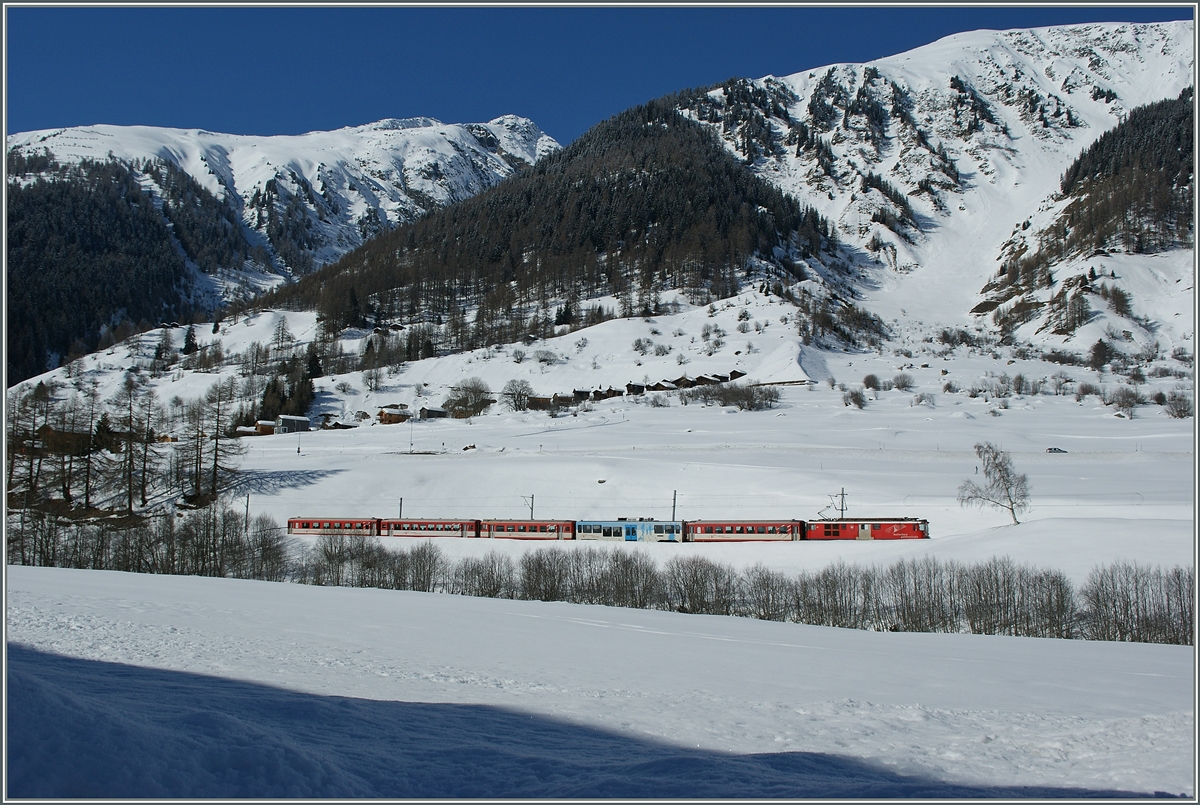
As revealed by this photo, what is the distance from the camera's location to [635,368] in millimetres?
119438

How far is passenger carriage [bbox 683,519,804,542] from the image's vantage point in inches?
1603

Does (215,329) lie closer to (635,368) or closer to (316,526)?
(635,368)

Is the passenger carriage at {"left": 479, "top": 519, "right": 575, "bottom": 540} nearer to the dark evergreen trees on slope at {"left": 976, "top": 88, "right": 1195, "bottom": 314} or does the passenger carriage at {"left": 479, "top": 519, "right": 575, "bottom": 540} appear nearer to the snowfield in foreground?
the snowfield in foreground

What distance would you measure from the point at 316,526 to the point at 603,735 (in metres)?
45.1

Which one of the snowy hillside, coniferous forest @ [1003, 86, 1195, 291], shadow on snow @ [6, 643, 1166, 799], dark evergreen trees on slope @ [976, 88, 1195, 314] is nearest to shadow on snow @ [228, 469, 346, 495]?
the snowy hillside

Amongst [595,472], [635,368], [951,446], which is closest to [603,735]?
[595,472]

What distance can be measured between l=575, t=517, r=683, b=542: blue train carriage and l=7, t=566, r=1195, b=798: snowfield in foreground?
25023mm

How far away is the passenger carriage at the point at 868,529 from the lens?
129ft

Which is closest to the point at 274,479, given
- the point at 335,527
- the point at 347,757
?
the point at 335,527

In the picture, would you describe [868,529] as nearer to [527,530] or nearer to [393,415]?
[527,530]

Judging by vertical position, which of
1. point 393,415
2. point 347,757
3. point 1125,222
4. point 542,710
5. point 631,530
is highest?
point 1125,222

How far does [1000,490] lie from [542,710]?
4314 cm

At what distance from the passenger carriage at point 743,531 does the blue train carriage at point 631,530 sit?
85 cm

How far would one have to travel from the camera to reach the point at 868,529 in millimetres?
39812
